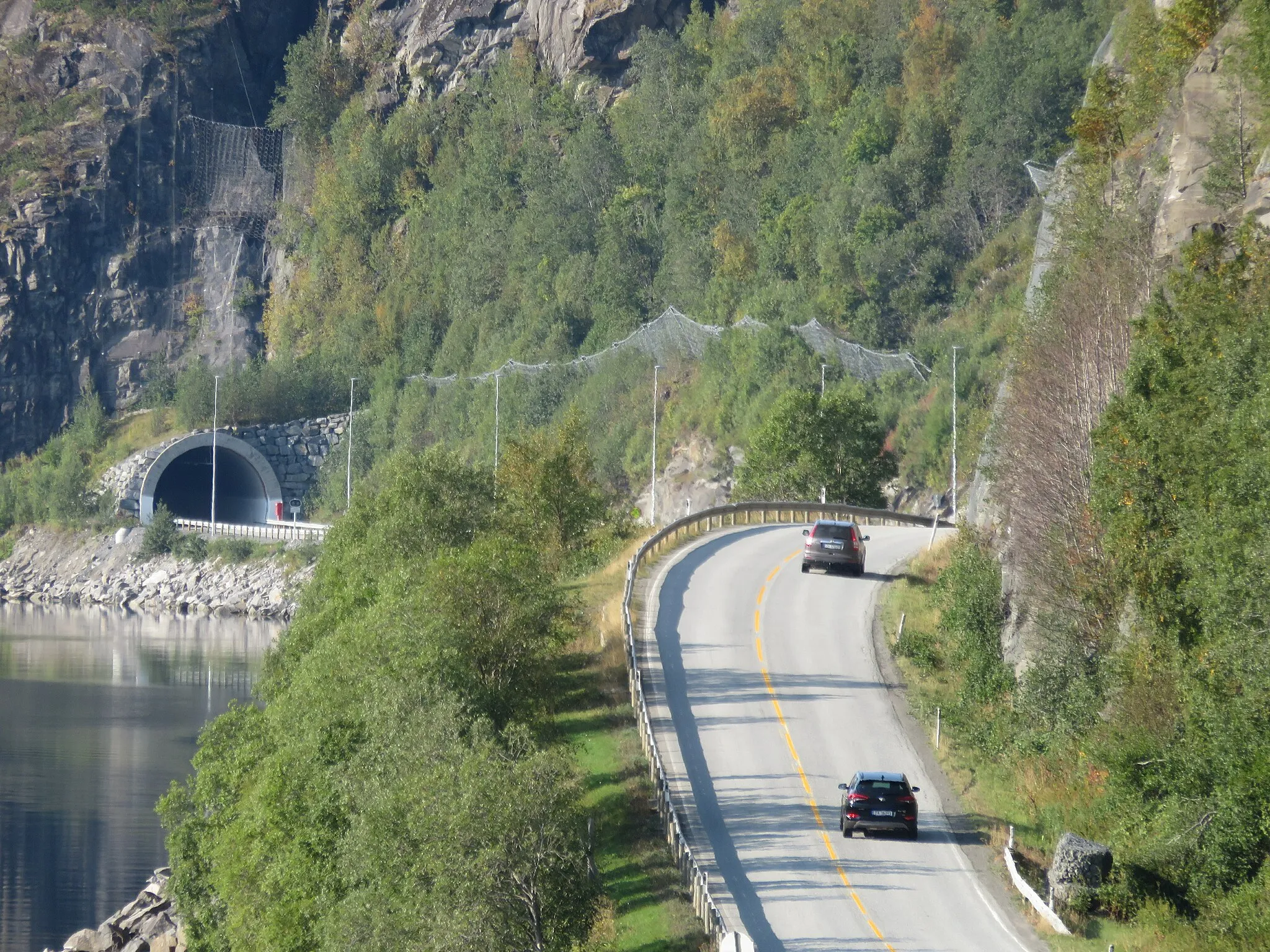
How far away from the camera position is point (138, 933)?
4609cm

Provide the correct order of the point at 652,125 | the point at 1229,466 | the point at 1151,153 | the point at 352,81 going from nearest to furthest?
the point at 1229,466, the point at 1151,153, the point at 652,125, the point at 352,81

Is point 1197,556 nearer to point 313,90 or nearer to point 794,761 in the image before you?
point 794,761

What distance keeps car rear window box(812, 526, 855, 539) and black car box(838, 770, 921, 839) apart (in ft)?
70.8

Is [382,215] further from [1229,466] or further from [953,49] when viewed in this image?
[1229,466]

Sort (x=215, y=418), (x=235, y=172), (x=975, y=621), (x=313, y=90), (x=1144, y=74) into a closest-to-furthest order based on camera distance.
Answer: (x=975, y=621), (x=1144, y=74), (x=215, y=418), (x=235, y=172), (x=313, y=90)

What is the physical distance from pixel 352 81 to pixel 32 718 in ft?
421

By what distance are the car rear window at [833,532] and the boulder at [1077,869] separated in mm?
24317

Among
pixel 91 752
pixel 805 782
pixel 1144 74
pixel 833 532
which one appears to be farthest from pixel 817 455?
pixel 805 782

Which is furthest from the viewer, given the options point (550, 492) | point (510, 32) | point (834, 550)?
point (510, 32)

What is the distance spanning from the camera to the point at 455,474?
54.4m

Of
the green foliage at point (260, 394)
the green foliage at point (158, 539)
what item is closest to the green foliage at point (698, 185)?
the green foliage at point (260, 394)

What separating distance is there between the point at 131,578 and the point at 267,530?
1213 cm

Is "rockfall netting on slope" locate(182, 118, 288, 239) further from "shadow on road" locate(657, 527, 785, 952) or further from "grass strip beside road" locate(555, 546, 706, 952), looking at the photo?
"grass strip beside road" locate(555, 546, 706, 952)

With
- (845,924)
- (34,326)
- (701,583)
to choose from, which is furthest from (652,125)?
(845,924)
